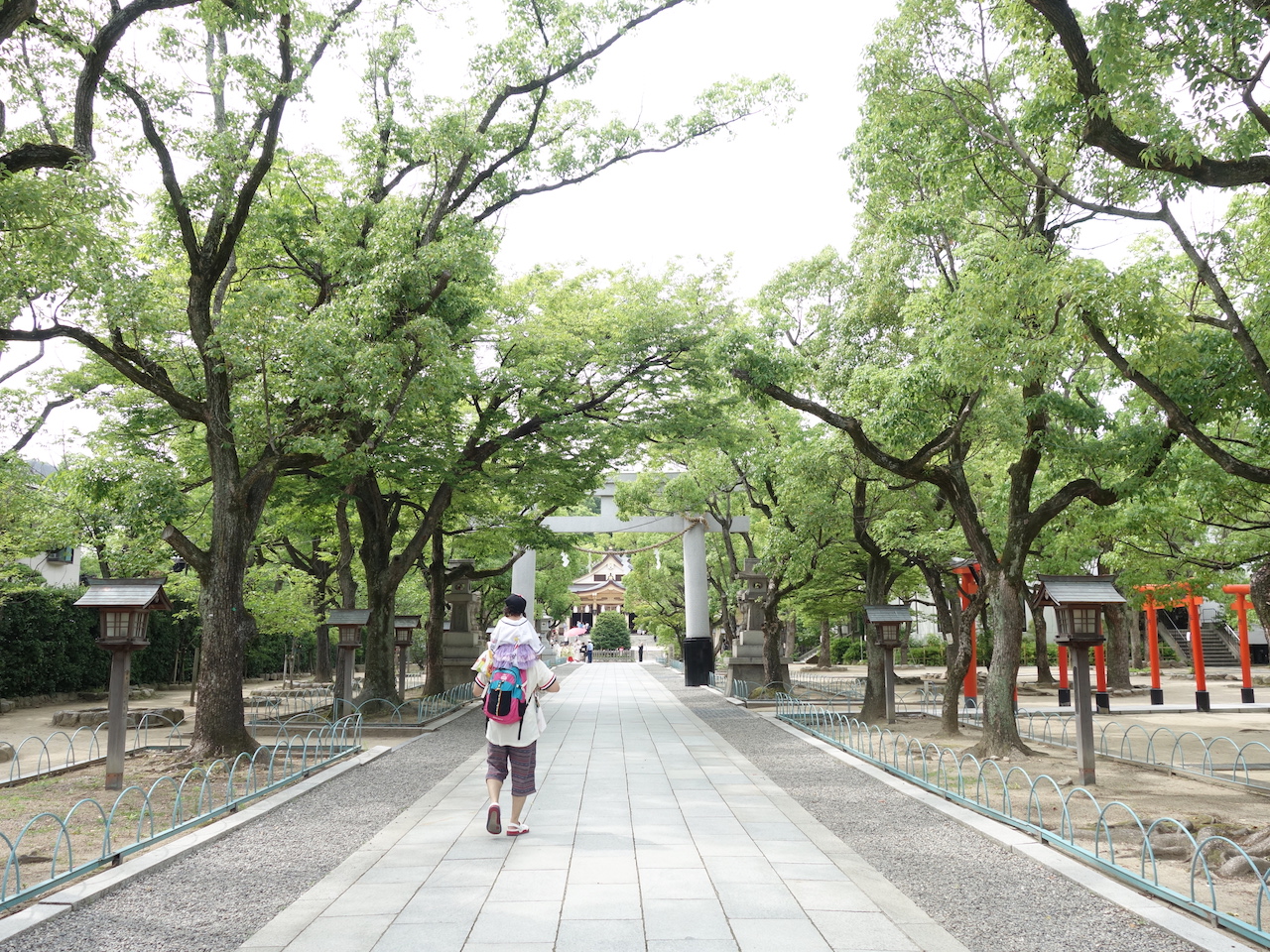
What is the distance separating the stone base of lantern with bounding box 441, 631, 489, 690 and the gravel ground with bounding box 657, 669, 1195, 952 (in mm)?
14446

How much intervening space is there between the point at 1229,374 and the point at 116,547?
1762 centimetres

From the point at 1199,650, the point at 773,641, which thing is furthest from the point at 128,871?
the point at 1199,650

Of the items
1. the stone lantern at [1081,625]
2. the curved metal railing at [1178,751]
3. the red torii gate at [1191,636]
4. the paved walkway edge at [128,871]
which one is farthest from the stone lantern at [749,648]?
the paved walkway edge at [128,871]

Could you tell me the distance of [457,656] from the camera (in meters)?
23.3

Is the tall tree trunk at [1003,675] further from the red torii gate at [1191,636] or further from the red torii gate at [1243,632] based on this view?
the red torii gate at [1243,632]

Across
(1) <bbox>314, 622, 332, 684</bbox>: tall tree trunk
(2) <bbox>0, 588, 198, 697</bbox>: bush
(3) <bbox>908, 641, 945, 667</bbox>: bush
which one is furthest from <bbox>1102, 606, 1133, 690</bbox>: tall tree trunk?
(2) <bbox>0, 588, 198, 697</bbox>: bush

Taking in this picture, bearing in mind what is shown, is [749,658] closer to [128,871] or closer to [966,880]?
[966,880]

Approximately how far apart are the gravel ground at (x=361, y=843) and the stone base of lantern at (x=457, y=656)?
44.1 feet

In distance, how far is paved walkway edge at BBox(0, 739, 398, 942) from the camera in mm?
5012

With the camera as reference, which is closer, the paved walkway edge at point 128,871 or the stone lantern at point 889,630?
the paved walkway edge at point 128,871

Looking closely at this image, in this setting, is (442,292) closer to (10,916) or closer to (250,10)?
(250,10)

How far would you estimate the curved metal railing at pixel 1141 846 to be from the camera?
17.0 feet

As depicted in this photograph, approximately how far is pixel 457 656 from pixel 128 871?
17.6m

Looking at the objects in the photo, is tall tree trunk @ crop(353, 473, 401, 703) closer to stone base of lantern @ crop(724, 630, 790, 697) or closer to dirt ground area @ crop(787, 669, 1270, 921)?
stone base of lantern @ crop(724, 630, 790, 697)
